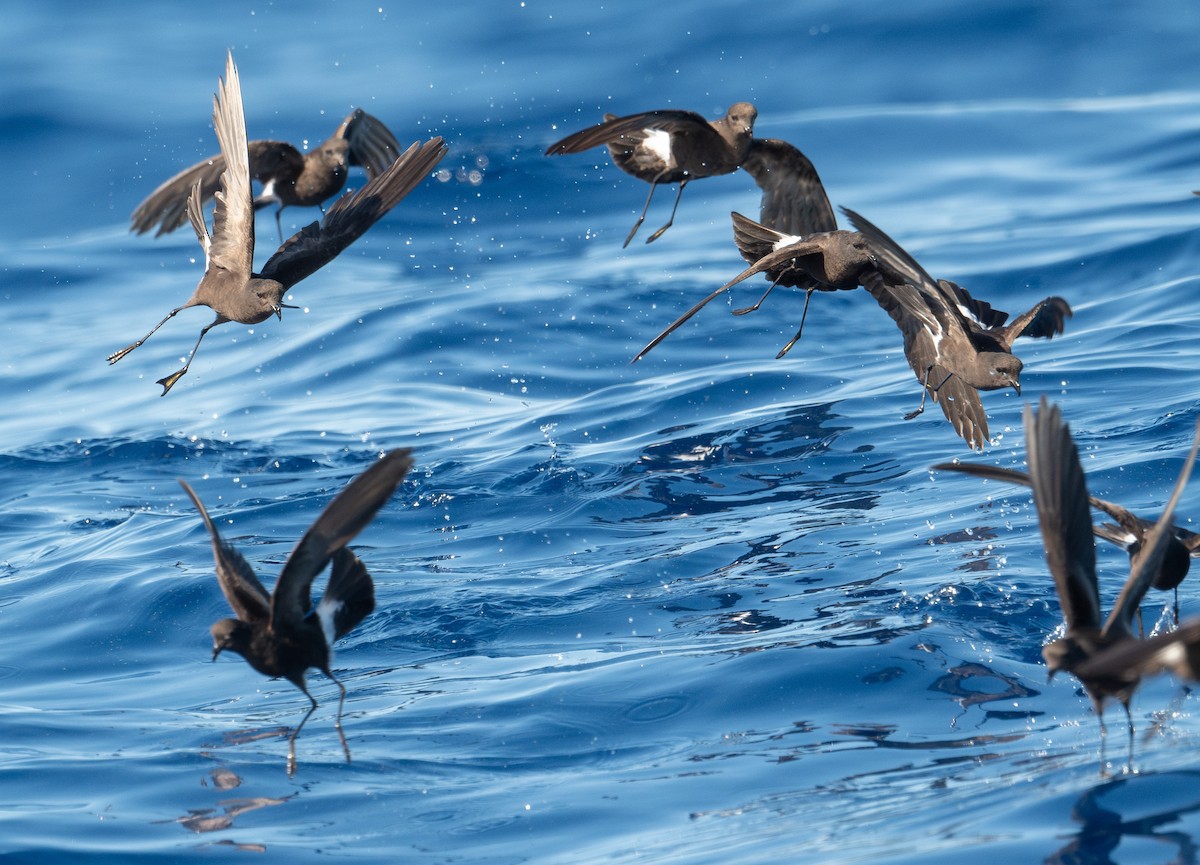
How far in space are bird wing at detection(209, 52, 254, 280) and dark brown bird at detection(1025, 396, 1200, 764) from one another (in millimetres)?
3141

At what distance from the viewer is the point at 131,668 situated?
705 centimetres

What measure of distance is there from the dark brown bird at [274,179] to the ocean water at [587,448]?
166 cm

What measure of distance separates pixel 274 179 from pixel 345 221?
218 cm

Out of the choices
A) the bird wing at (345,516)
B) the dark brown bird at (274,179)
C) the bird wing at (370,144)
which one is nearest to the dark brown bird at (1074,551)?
the bird wing at (345,516)

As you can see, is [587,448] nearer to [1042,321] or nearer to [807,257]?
[807,257]

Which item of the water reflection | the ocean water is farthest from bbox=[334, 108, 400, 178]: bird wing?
the water reflection

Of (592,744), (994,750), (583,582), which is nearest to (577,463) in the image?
(583,582)

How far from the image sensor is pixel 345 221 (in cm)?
660

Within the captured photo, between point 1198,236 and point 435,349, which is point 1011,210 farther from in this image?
point 435,349

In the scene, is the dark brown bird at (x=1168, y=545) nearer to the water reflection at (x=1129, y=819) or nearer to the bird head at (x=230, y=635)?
the water reflection at (x=1129, y=819)

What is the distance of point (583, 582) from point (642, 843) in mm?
2588

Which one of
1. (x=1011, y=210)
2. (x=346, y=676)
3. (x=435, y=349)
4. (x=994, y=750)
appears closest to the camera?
(x=994, y=750)

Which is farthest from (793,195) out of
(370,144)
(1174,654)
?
(1174,654)

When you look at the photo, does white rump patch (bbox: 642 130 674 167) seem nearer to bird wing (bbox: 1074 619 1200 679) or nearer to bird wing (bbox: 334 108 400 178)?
bird wing (bbox: 334 108 400 178)
